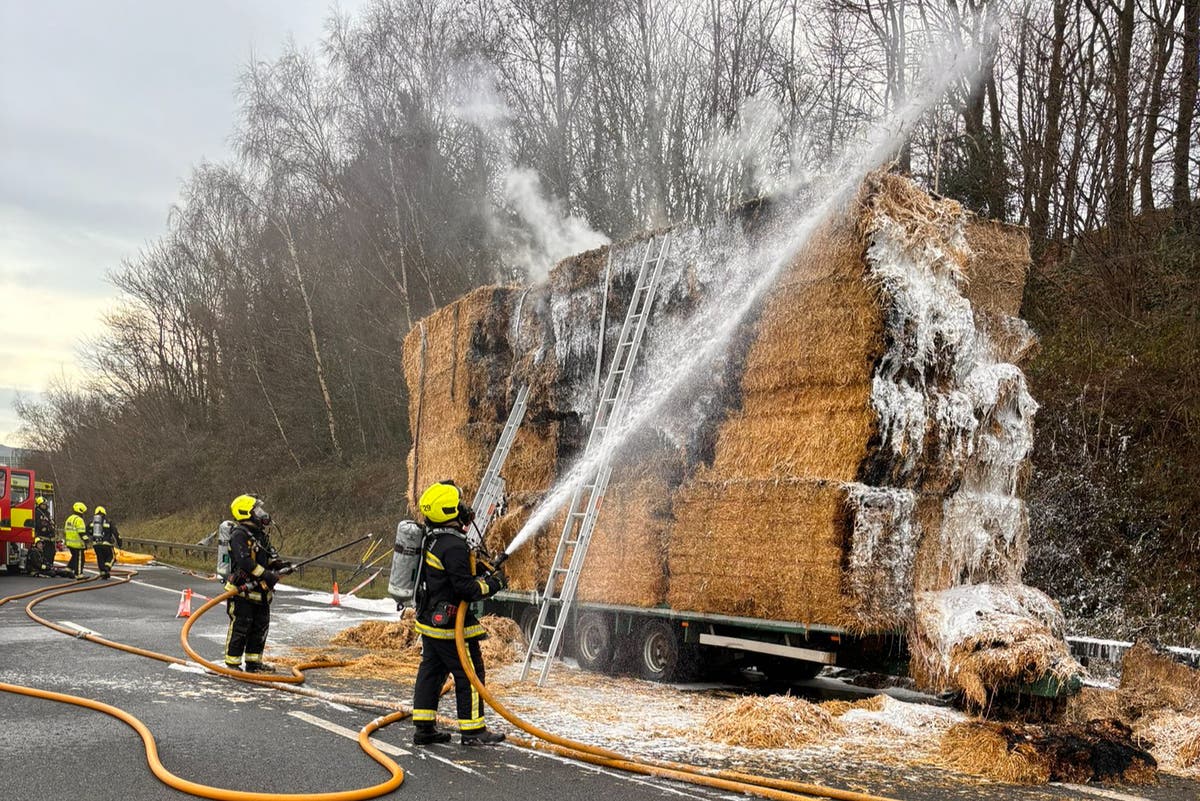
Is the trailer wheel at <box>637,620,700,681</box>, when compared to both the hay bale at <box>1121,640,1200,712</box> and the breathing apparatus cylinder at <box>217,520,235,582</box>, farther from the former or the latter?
the breathing apparatus cylinder at <box>217,520,235,582</box>

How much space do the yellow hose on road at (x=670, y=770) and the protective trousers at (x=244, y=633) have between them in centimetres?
344

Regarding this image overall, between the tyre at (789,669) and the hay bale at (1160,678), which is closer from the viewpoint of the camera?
the hay bale at (1160,678)

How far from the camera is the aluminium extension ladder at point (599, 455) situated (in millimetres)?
9828

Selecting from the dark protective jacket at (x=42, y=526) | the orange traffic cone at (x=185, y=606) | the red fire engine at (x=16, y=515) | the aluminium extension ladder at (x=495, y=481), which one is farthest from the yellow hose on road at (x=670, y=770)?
the dark protective jacket at (x=42, y=526)

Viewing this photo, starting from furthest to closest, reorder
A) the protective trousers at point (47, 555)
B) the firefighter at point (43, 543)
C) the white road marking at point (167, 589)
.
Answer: the protective trousers at point (47, 555) < the firefighter at point (43, 543) < the white road marking at point (167, 589)

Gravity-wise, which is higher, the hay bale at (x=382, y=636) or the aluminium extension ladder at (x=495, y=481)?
the aluminium extension ladder at (x=495, y=481)

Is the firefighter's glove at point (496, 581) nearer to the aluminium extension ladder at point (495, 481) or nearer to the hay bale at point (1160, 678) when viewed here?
the aluminium extension ladder at point (495, 481)

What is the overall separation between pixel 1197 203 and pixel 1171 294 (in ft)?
5.95

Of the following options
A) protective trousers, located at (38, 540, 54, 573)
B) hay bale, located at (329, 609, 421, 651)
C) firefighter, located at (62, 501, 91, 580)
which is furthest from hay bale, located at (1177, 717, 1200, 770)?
protective trousers, located at (38, 540, 54, 573)

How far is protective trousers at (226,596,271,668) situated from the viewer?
9.61 m

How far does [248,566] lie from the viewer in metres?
9.65

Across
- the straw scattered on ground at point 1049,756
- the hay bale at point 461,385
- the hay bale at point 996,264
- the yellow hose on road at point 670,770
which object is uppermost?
the hay bale at point 996,264

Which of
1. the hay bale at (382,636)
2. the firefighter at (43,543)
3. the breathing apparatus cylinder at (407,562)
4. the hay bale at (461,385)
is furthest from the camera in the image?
the firefighter at (43,543)

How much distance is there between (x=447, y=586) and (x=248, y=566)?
3432 mm
